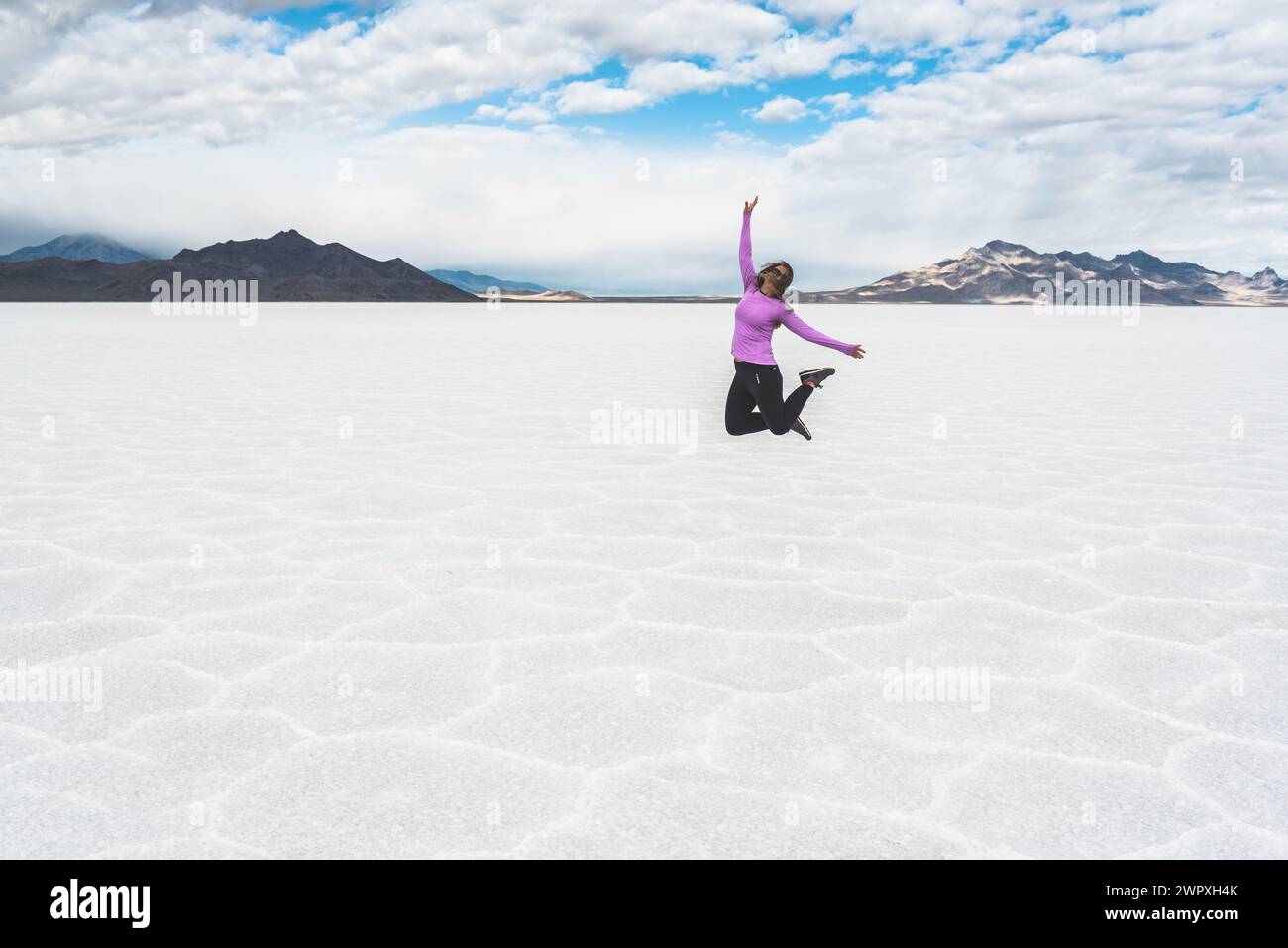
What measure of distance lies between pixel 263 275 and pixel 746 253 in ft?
577

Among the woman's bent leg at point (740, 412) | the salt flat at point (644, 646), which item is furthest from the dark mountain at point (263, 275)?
the salt flat at point (644, 646)

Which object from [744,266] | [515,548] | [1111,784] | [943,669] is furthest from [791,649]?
[744,266]

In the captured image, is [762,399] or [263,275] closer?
[762,399]

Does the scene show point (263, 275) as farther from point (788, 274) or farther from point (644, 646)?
point (644, 646)

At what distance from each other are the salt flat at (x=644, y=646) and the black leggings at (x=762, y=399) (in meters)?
0.18

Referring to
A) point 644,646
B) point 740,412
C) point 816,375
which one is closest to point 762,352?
point 816,375

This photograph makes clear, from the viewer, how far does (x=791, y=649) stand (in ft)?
9.89

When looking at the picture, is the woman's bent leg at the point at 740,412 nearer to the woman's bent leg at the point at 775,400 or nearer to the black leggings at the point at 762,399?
the black leggings at the point at 762,399

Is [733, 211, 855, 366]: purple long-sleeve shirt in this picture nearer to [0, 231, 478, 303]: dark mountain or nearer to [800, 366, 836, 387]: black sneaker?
[800, 366, 836, 387]: black sneaker

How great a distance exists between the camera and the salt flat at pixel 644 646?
2.06m

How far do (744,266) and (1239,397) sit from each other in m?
6.71

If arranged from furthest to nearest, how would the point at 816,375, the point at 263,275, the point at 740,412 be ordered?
the point at 263,275, the point at 740,412, the point at 816,375

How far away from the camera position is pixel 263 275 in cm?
16612
